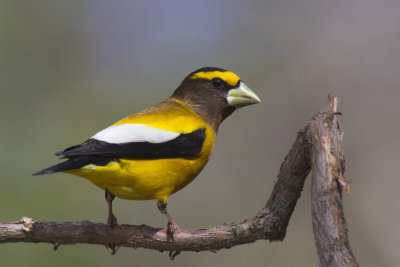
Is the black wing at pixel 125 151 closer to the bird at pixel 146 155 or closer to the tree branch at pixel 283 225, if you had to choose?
the bird at pixel 146 155

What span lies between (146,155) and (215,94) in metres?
1.41

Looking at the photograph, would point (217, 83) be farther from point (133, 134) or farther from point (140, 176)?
point (140, 176)

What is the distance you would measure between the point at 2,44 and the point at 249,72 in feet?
12.3

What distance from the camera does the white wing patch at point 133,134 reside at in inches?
167

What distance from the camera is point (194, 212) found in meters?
8.27

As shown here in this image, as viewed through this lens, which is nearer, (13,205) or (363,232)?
(13,205)

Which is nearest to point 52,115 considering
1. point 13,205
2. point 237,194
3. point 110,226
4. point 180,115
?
point 13,205

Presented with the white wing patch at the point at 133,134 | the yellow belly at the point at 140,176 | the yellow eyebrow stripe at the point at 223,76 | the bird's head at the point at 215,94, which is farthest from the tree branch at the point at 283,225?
the yellow eyebrow stripe at the point at 223,76

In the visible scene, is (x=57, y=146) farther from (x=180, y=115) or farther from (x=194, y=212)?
(x=180, y=115)

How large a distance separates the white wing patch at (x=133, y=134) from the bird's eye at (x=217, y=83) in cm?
107

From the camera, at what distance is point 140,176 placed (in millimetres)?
4246

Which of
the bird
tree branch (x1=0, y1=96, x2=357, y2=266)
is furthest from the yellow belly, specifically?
tree branch (x1=0, y1=96, x2=357, y2=266)

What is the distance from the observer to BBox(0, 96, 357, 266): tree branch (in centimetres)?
345

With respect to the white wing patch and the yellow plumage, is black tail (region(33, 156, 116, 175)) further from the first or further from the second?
the white wing patch
